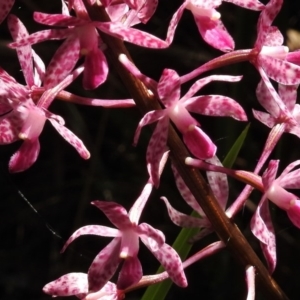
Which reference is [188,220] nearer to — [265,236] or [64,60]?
[265,236]

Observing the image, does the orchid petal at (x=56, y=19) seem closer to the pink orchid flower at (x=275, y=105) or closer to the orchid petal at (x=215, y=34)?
the orchid petal at (x=215, y=34)

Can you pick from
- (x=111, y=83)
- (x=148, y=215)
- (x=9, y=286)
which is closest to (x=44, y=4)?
(x=111, y=83)

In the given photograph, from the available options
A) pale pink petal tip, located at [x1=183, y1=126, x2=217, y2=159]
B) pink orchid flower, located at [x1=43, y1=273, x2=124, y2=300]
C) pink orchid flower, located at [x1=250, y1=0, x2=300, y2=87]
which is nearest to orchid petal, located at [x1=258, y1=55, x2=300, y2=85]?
pink orchid flower, located at [x1=250, y1=0, x2=300, y2=87]

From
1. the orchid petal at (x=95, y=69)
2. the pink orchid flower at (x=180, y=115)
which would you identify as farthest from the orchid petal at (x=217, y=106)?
the orchid petal at (x=95, y=69)

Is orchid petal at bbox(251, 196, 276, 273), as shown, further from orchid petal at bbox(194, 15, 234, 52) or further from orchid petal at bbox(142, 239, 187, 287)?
orchid petal at bbox(194, 15, 234, 52)

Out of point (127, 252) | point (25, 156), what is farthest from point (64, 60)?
point (127, 252)

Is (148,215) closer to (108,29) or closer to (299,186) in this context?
(299,186)
